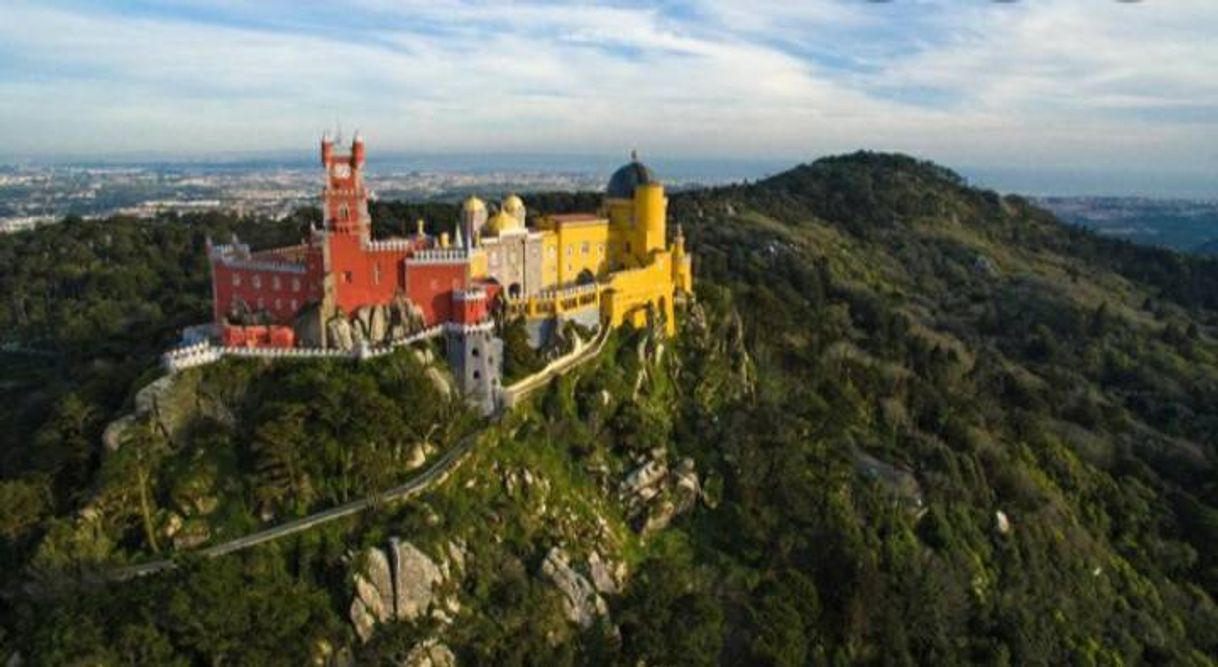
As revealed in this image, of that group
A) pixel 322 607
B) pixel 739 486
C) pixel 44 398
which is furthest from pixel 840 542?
pixel 44 398

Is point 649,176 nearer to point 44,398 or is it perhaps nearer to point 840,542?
point 840,542

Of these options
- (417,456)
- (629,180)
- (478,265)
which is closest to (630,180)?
(629,180)

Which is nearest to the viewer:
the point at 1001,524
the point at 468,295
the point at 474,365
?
the point at 474,365

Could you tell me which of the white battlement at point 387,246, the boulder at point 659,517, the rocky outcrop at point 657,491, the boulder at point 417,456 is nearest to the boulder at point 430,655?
the boulder at point 417,456

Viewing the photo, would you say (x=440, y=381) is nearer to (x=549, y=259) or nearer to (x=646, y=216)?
(x=549, y=259)

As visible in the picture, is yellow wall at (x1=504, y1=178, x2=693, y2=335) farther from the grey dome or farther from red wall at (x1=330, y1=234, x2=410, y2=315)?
red wall at (x1=330, y1=234, x2=410, y2=315)

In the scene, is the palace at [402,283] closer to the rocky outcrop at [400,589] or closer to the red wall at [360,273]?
the red wall at [360,273]

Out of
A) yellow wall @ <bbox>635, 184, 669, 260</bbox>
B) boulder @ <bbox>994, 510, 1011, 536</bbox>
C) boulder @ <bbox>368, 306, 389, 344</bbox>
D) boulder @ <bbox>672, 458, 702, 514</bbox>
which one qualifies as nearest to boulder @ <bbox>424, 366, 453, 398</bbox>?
boulder @ <bbox>368, 306, 389, 344</bbox>
